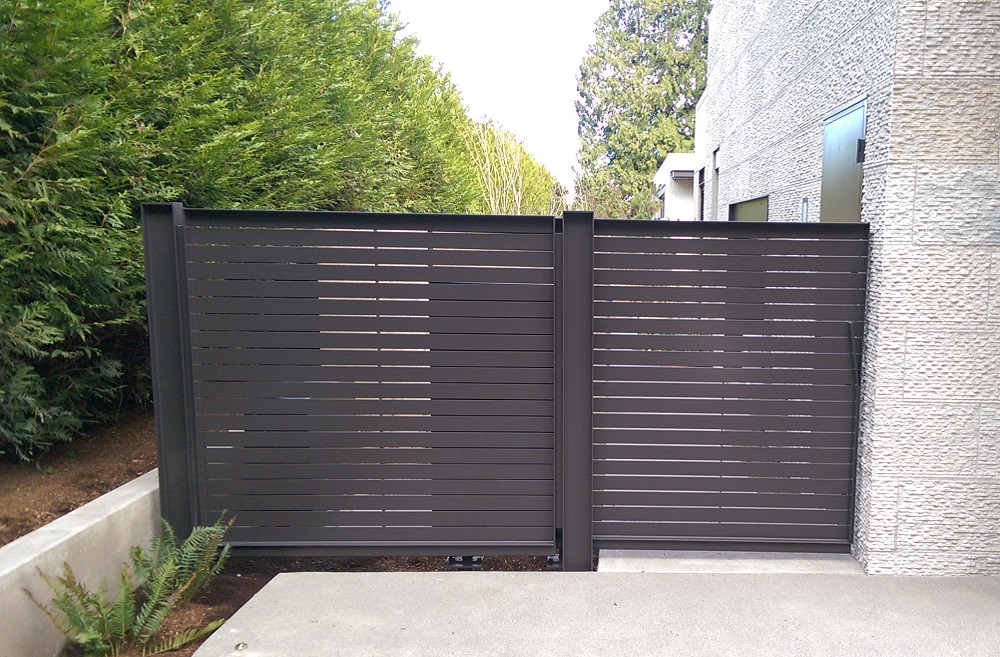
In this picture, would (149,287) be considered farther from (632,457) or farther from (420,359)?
(632,457)

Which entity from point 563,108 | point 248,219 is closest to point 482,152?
point 248,219

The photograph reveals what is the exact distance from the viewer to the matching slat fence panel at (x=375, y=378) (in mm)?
3277

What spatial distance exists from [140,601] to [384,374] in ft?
5.26

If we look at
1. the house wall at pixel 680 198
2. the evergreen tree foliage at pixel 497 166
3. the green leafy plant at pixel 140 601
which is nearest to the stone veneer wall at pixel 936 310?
the green leafy plant at pixel 140 601

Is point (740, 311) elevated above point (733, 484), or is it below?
above

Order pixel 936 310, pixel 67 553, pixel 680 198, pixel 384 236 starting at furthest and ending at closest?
pixel 680 198 → pixel 384 236 → pixel 936 310 → pixel 67 553

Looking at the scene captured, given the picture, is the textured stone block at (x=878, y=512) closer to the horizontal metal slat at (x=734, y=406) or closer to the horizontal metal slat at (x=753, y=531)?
the horizontal metal slat at (x=753, y=531)

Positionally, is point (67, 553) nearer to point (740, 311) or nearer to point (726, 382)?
point (726, 382)

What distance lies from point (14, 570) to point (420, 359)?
1.89m

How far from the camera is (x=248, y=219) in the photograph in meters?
3.28

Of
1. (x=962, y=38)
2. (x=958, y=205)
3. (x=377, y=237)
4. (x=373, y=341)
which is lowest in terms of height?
(x=373, y=341)

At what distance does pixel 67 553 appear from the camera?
2.76 m

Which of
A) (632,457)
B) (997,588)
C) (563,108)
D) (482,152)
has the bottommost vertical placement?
(997,588)

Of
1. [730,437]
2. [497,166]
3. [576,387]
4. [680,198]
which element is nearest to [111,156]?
[576,387]
